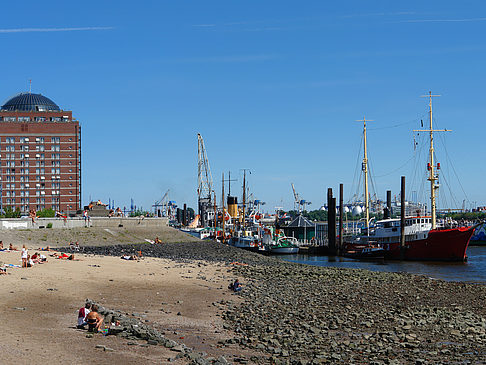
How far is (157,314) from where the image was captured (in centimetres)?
2797

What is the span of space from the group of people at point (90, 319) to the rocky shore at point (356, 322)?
16.2 feet

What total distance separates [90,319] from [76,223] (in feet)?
255

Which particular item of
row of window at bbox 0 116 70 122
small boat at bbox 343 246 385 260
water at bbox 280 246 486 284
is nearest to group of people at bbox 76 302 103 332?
water at bbox 280 246 486 284

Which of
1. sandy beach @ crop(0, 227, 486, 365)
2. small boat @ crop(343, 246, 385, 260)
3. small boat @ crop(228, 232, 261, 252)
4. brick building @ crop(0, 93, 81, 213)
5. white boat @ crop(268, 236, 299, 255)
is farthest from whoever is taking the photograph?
brick building @ crop(0, 93, 81, 213)

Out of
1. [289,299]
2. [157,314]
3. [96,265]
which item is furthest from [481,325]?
[96,265]

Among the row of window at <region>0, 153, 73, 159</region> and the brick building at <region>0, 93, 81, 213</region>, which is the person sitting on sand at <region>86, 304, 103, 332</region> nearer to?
the brick building at <region>0, 93, 81, 213</region>

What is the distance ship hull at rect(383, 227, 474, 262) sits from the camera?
86.9 meters

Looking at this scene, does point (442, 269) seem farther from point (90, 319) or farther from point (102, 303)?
point (90, 319)

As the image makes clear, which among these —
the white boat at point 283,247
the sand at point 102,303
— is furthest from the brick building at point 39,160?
the sand at point 102,303

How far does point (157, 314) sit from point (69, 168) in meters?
132

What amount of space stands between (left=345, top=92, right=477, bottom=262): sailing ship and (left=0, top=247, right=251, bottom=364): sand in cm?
4898

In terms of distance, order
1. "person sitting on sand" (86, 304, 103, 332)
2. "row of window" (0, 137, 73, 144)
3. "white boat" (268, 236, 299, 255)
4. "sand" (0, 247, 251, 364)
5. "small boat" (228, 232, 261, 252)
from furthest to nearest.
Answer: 1. "row of window" (0, 137, 73, 144)
2. "small boat" (228, 232, 261, 252)
3. "white boat" (268, 236, 299, 255)
4. "person sitting on sand" (86, 304, 103, 332)
5. "sand" (0, 247, 251, 364)

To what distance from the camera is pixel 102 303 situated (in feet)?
96.1

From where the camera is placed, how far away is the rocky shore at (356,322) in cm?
2312
